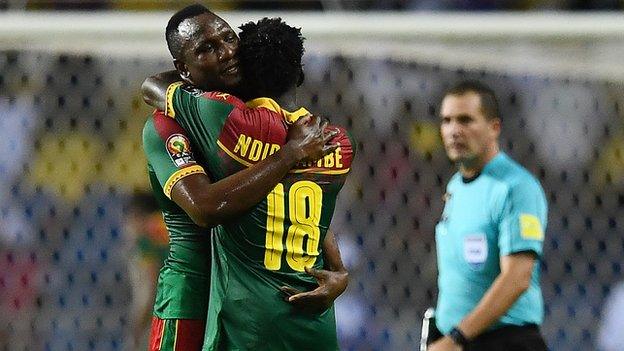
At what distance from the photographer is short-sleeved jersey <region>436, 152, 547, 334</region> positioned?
4250 mm

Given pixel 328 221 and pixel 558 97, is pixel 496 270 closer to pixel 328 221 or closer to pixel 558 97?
pixel 558 97

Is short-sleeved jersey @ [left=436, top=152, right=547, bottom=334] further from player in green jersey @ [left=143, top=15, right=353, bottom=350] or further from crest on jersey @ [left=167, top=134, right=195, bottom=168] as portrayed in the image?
crest on jersey @ [left=167, top=134, right=195, bottom=168]

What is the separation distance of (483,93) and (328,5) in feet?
2.73

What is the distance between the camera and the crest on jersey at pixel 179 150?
303 centimetres

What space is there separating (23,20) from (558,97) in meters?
2.07

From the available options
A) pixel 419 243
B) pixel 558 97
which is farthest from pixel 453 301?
pixel 558 97

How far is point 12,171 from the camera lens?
5188 mm

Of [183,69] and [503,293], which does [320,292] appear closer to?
[183,69]

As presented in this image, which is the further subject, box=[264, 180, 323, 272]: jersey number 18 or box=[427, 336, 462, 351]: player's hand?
box=[427, 336, 462, 351]: player's hand

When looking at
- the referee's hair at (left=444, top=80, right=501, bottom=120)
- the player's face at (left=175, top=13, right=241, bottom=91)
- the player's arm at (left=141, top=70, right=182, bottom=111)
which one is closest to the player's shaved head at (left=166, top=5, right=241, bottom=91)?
the player's face at (left=175, top=13, right=241, bottom=91)


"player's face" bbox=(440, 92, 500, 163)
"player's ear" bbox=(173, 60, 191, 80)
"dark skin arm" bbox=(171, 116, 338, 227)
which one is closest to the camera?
"dark skin arm" bbox=(171, 116, 338, 227)

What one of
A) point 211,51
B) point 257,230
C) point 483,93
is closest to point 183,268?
point 257,230

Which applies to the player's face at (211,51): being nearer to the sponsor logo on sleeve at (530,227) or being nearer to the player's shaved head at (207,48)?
the player's shaved head at (207,48)

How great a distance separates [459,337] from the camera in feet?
13.9
